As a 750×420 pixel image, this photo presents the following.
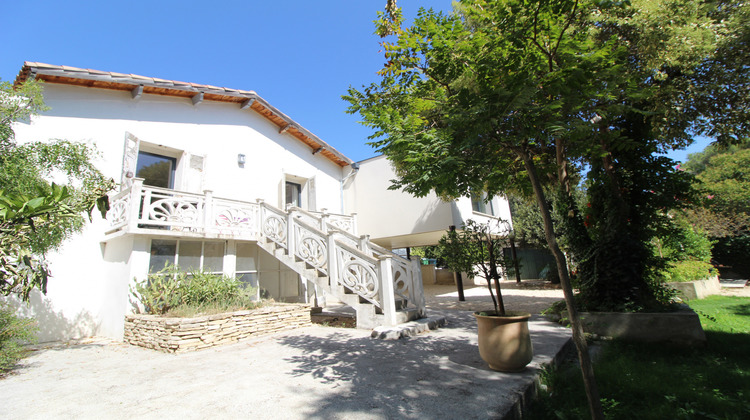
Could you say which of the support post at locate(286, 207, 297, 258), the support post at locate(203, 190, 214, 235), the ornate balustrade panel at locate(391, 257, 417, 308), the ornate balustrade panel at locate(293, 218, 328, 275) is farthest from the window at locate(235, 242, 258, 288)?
the ornate balustrade panel at locate(391, 257, 417, 308)

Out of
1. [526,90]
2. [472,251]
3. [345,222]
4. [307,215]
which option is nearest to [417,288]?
[472,251]

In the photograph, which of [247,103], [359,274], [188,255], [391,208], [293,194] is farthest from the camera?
[391,208]

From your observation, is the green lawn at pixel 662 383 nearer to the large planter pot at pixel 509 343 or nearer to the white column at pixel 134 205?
the large planter pot at pixel 509 343

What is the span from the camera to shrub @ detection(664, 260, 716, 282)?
9.85 metres

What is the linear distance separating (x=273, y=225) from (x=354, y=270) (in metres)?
2.94

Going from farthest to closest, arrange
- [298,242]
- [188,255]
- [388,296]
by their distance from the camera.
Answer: [298,242] → [188,255] → [388,296]

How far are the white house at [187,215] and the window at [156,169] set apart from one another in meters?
0.03

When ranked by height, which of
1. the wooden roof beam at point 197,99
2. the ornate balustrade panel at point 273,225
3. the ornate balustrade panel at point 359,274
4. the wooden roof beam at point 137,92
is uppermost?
the wooden roof beam at point 197,99

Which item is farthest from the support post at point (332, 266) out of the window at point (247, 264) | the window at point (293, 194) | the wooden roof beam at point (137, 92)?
the wooden roof beam at point (137, 92)

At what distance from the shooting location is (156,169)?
8.23 m

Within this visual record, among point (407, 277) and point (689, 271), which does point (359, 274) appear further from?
point (689, 271)

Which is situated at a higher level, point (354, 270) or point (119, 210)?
point (119, 210)

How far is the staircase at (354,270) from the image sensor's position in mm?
6176

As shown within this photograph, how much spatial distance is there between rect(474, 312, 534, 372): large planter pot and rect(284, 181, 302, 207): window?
878cm
